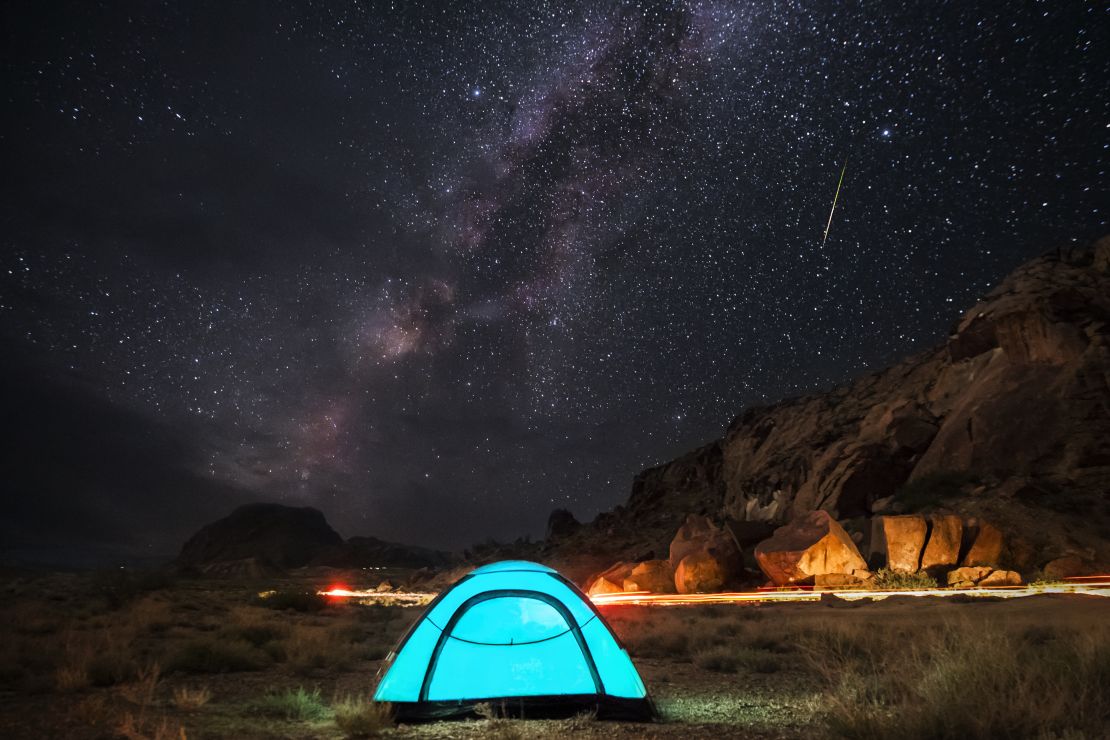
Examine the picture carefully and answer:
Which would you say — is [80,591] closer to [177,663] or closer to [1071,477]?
[177,663]

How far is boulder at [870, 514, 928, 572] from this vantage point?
89.6ft

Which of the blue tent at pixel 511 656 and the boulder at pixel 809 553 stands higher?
the blue tent at pixel 511 656

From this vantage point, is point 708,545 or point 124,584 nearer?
point 124,584

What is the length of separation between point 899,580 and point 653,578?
1329cm

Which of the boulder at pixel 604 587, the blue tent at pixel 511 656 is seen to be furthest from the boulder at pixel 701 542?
the blue tent at pixel 511 656

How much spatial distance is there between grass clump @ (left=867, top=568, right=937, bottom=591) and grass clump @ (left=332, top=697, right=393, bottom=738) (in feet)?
79.4

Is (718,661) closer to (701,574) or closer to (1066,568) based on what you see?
(1066,568)

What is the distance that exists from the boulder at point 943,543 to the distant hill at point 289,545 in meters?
109

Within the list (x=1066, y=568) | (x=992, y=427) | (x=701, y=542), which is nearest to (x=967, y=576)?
(x=1066, y=568)

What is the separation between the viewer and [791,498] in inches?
1845

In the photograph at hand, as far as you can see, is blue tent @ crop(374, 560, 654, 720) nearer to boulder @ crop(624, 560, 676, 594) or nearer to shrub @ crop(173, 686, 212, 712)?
shrub @ crop(173, 686, 212, 712)

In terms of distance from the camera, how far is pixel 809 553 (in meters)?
29.8

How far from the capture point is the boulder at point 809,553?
29172 mm

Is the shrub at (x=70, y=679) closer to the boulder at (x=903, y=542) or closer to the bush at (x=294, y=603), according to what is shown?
the bush at (x=294, y=603)
